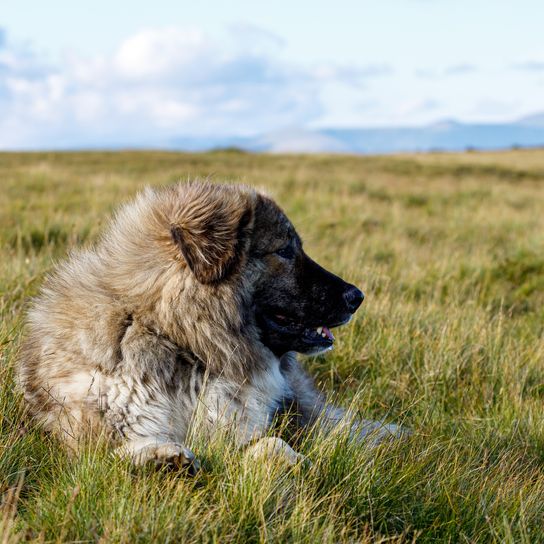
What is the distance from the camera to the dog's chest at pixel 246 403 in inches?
137

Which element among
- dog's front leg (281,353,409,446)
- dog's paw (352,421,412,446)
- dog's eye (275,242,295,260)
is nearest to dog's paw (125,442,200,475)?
dog's paw (352,421,412,446)

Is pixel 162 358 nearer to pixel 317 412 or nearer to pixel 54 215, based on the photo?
pixel 317 412

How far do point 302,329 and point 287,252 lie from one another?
42 cm

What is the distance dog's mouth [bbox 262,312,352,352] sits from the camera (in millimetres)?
3803

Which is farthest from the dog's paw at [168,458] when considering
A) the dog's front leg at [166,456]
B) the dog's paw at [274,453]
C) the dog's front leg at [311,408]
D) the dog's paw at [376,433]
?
the dog's front leg at [311,408]

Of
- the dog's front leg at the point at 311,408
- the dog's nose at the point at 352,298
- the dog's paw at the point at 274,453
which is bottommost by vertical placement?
the dog's front leg at the point at 311,408

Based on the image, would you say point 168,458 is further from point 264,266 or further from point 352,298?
point 352,298

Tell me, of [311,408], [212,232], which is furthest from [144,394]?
[311,408]

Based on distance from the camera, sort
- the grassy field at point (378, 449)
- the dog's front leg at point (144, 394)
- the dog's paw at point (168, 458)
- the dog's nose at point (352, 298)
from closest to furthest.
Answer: the grassy field at point (378, 449)
the dog's paw at point (168, 458)
the dog's front leg at point (144, 394)
the dog's nose at point (352, 298)

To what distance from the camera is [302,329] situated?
12.7 ft

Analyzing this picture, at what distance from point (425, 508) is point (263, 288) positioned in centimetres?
132

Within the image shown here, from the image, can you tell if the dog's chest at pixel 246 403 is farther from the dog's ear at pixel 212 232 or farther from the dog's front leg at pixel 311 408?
the dog's ear at pixel 212 232

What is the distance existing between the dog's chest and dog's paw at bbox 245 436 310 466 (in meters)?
0.12

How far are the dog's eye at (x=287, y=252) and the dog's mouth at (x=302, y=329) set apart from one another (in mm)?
310
